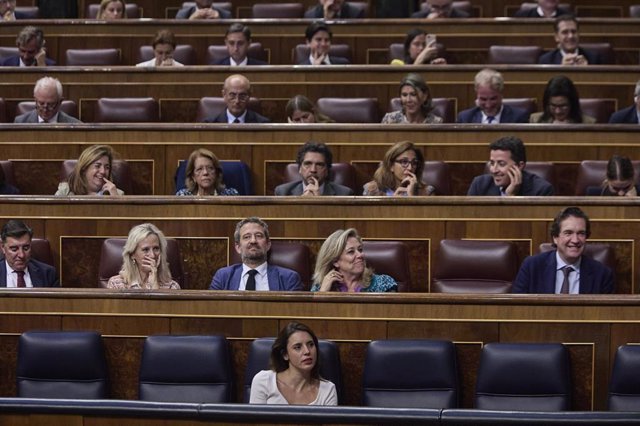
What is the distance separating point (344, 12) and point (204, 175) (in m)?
2.01

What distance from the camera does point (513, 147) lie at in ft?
13.7

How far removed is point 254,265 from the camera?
12.3ft

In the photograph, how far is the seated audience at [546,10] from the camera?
5.87m

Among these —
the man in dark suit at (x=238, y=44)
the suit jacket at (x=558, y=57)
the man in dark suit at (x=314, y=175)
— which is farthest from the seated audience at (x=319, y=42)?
the man in dark suit at (x=314, y=175)

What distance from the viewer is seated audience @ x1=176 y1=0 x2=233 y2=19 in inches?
236

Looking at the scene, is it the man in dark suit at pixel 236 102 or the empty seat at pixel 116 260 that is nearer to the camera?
the empty seat at pixel 116 260

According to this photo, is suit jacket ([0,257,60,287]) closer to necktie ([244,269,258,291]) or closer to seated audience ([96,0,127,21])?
necktie ([244,269,258,291])

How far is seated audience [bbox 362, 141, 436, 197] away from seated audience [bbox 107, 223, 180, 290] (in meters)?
0.84

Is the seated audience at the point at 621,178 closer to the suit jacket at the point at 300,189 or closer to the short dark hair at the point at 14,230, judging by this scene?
the suit jacket at the point at 300,189

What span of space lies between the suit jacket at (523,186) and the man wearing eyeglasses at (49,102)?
4.93 ft

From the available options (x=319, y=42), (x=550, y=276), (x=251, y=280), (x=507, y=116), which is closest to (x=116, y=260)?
(x=251, y=280)

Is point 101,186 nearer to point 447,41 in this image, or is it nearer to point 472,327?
point 472,327

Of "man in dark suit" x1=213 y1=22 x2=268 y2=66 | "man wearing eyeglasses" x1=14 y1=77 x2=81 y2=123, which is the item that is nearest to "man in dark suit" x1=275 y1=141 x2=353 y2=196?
"man wearing eyeglasses" x1=14 y1=77 x2=81 y2=123

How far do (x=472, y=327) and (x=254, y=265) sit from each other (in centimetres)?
72
